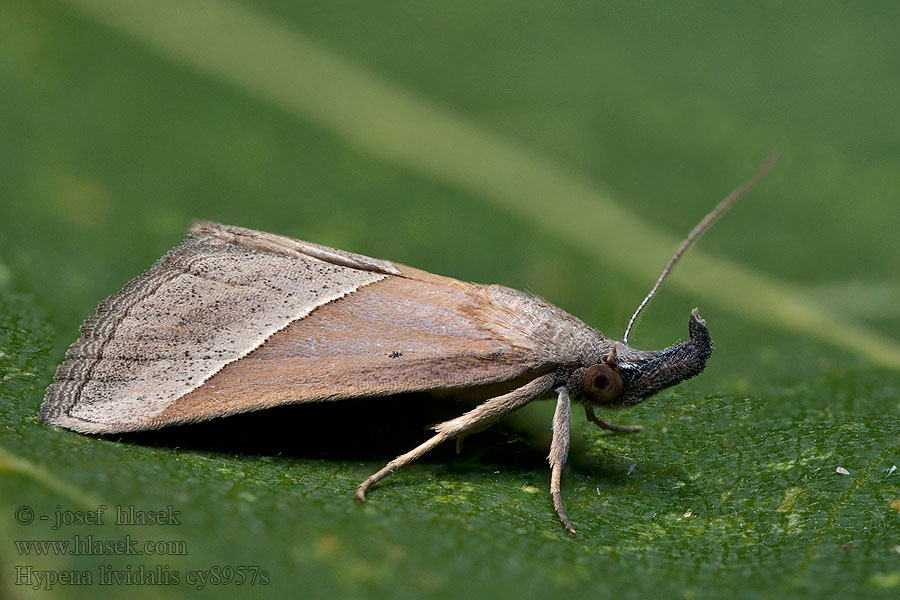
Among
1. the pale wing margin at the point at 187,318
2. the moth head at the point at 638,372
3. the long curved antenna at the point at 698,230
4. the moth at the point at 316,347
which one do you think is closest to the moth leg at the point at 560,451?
the moth at the point at 316,347

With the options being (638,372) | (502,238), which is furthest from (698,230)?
(502,238)

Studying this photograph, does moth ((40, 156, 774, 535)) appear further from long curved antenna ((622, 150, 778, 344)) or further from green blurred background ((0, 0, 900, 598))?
green blurred background ((0, 0, 900, 598))

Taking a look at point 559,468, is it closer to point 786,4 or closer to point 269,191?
point 269,191

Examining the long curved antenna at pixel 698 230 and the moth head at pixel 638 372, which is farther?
the long curved antenna at pixel 698 230

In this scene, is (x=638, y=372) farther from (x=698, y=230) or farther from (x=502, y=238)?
(x=502, y=238)

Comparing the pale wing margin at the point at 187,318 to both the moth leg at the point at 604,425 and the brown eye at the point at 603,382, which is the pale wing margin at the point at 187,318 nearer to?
the brown eye at the point at 603,382

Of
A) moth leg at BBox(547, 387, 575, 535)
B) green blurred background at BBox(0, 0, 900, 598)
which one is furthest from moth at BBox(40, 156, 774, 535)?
green blurred background at BBox(0, 0, 900, 598)
